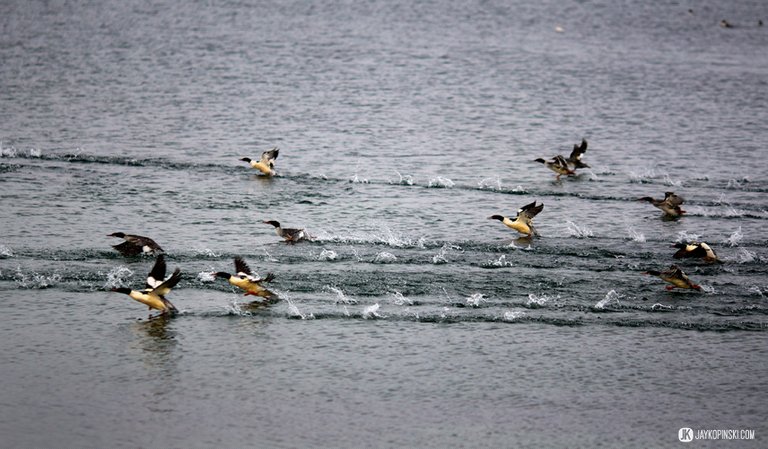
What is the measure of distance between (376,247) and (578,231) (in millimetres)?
3278

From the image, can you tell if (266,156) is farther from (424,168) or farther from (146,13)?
(146,13)

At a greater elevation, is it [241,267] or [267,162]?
[267,162]

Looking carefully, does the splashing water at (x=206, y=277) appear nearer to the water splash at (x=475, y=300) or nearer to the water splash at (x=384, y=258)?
the water splash at (x=384, y=258)

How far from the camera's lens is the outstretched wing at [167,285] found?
1175 cm

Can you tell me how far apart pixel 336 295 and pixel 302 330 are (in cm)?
118

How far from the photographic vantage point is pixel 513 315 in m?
12.2

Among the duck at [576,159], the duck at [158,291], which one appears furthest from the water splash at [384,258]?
the duck at [576,159]

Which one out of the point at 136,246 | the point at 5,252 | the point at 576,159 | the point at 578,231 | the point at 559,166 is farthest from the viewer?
the point at 576,159

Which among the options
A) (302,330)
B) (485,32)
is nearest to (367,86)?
(485,32)

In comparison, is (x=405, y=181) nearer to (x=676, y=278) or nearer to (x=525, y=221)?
(x=525, y=221)

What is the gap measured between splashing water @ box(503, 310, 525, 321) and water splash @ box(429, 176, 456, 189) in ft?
20.5

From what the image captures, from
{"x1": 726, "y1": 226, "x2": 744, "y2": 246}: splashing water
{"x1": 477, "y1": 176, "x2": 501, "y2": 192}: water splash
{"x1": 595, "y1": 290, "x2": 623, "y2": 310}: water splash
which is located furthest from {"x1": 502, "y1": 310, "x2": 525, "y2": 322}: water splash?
{"x1": 477, "y1": 176, "x2": 501, "y2": 192}: water splash

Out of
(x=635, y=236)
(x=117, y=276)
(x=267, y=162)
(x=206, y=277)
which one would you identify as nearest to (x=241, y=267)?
(x=206, y=277)

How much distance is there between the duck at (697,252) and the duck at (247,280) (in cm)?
578
